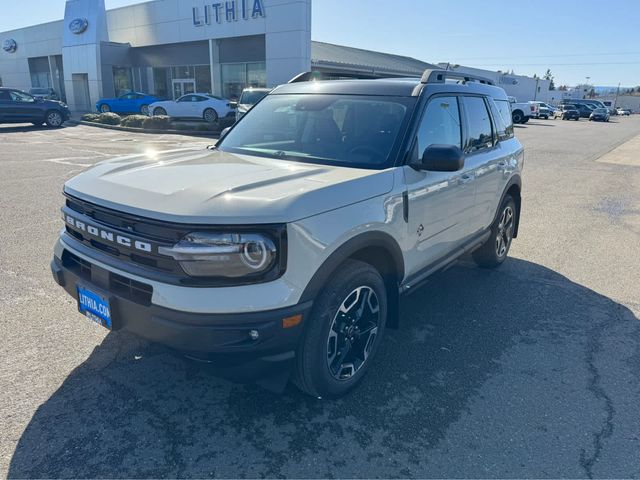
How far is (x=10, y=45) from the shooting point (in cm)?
4428

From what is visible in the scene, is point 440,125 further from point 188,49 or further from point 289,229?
point 188,49

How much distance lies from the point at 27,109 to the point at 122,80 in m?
15.5

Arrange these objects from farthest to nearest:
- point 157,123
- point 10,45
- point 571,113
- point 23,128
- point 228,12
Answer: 1. point 571,113
2. point 10,45
3. point 228,12
4. point 23,128
5. point 157,123

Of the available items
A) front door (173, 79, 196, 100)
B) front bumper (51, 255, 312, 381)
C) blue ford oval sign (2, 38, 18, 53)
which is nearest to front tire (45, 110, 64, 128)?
front door (173, 79, 196, 100)

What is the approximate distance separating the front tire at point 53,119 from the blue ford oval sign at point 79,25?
14426 mm

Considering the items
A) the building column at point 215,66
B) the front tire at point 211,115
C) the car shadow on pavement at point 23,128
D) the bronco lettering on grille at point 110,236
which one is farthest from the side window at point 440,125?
the building column at point 215,66

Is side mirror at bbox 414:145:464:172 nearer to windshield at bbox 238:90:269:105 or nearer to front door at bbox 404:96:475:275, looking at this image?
front door at bbox 404:96:475:275

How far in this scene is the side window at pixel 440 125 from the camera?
139 inches

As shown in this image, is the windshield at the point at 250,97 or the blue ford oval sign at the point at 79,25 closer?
the windshield at the point at 250,97

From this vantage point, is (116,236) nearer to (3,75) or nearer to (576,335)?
(576,335)

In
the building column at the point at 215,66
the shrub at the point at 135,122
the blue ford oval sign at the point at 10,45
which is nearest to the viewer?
the shrub at the point at 135,122

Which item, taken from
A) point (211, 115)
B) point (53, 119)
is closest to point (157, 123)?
point (211, 115)

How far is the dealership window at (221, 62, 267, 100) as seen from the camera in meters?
28.2

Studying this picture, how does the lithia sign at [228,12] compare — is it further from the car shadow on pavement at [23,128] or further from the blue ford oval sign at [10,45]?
the blue ford oval sign at [10,45]
